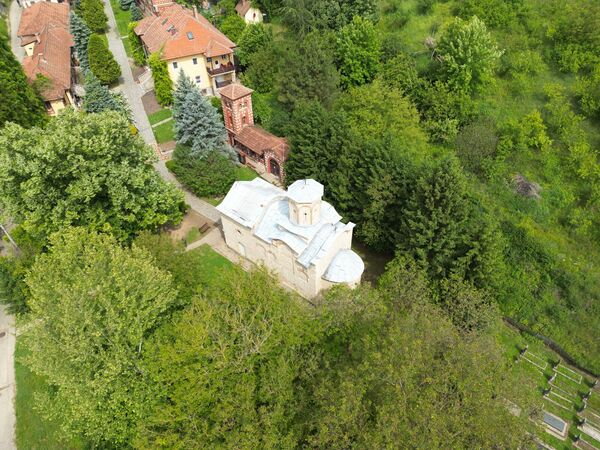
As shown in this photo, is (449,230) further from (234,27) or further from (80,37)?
(80,37)

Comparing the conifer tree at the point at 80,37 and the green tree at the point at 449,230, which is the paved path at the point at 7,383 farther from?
the conifer tree at the point at 80,37

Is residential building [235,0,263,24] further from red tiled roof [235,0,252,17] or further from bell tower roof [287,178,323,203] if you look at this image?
bell tower roof [287,178,323,203]

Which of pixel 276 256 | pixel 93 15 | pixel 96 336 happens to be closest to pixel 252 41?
pixel 93 15

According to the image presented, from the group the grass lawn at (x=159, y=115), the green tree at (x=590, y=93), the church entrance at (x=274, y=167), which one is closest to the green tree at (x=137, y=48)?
the grass lawn at (x=159, y=115)

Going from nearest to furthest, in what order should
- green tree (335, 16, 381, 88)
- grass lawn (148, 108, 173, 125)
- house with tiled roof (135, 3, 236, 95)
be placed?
green tree (335, 16, 381, 88) < house with tiled roof (135, 3, 236, 95) < grass lawn (148, 108, 173, 125)

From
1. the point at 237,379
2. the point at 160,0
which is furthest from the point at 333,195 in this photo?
the point at 160,0

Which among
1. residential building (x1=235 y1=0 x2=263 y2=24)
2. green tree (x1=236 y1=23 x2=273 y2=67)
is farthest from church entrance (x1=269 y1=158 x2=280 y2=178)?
residential building (x1=235 y1=0 x2=263 y2=24)
